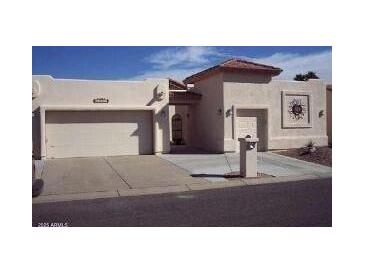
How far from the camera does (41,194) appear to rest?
26.8 feet

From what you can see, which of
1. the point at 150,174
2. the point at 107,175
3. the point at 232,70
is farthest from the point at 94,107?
the point at 232,70

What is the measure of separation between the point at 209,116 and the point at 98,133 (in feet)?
16.4

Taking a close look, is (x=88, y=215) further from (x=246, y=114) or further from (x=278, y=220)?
(x=246, y=114)

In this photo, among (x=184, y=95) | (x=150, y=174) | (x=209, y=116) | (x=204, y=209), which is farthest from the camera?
(x=184, y=95)

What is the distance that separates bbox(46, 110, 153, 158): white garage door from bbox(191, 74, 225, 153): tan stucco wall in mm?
2751

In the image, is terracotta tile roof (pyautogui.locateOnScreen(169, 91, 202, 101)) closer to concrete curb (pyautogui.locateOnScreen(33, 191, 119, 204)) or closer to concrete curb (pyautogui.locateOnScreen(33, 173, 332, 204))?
concrete curb (pyautogui.locateOnScreen(33, 173, 332, 204))

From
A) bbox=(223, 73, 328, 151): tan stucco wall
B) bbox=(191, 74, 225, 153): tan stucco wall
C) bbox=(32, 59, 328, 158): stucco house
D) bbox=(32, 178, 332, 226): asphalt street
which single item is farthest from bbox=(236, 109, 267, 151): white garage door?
bbox=(32, 178, 332, 226): asphalt street

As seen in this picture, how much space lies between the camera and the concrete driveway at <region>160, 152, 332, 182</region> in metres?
11.0

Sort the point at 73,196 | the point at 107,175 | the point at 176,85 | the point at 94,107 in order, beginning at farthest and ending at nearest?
the point at 176,85
the point at 94,107
the point at 107,175
the point at 73,196

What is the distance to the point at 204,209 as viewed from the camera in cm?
683

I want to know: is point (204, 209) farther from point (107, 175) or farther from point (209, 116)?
point (209, 116)

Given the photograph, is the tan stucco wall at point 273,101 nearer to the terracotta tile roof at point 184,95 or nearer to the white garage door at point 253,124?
the white garage door at point 253,124

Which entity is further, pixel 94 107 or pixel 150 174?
pixel 94 107

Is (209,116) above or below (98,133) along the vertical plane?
above
